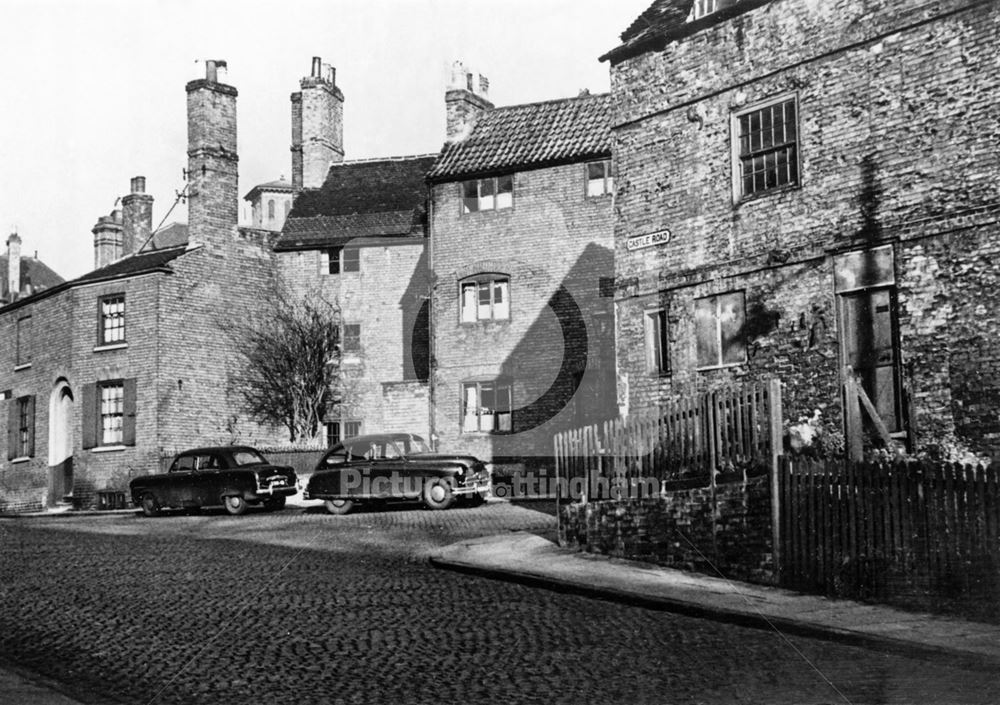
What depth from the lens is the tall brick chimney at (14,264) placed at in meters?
52.1

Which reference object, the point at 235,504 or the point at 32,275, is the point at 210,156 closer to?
the point at 235,504

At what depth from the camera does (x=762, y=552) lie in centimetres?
1283

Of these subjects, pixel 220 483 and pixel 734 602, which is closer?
pixel 734 602

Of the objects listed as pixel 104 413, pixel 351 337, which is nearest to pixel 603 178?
pixel 351 337

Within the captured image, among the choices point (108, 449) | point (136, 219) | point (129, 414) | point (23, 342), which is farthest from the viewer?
point (136, 219)

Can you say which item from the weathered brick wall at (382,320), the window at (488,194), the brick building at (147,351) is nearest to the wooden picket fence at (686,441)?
the window at (488,194)

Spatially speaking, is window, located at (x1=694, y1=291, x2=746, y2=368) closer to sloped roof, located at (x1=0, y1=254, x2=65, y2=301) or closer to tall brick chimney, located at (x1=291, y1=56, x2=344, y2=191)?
tall brick chimney, located at (x1=291, y1=56, x2=344, y2=191)

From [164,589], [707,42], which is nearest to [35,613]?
[164,589]

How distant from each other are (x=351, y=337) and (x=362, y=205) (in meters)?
4.48

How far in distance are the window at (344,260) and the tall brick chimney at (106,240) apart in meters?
13.7

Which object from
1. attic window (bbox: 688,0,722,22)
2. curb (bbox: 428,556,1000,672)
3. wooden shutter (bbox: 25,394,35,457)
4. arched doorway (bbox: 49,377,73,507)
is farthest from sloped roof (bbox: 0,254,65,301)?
curb (bbox: 428,556,1000,672)

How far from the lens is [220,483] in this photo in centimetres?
2364

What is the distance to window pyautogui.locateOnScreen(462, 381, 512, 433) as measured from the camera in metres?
31.9

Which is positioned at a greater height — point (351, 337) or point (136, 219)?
point (136, 219)
